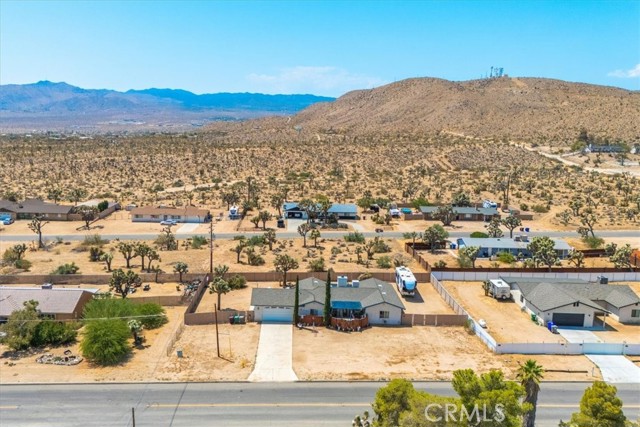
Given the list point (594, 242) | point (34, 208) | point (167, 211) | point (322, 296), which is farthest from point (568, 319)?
point (34, 208)

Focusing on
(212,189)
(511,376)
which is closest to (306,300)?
(511,376)

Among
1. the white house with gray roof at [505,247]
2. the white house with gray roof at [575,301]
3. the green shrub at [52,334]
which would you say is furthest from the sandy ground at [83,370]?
the white house with gray roof at [505,247]

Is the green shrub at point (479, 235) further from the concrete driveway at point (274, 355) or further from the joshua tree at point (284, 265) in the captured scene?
the concrete driveway at point (274, 355)

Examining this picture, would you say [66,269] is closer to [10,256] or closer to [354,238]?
[10,256]

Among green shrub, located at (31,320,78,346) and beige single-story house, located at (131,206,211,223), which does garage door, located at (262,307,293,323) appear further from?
beige single-story house, located at (131,206,211,223)

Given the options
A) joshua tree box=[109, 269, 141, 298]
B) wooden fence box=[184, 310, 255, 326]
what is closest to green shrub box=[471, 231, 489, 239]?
wooden fence box=[184, 310, 255, 326]
